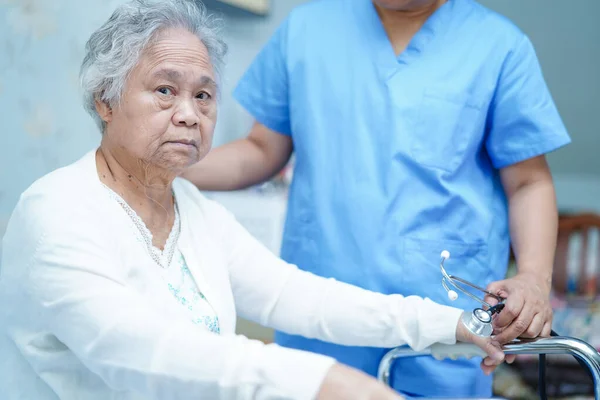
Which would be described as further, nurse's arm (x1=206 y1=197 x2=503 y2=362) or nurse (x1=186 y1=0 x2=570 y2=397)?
nurse (x1=186 y1=0 x2=570 y2=397)

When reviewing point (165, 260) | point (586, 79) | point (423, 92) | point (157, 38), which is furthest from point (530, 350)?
point (586, 79)

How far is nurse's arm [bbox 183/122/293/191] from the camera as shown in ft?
5.29

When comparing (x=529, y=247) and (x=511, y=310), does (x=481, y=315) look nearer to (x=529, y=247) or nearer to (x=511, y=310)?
(x=511, y=310)

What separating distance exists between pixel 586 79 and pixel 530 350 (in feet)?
9.60

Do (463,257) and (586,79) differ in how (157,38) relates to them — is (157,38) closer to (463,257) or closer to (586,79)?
(463,257)

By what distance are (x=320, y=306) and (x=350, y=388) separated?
524 millimetres

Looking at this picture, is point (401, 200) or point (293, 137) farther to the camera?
point (293, 137)

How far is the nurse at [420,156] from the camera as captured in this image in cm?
148

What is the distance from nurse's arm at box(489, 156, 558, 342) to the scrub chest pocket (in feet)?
0.48

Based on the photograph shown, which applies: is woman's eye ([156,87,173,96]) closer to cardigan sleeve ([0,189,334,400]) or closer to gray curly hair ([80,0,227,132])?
gray curly hair ([80,0,227,132])

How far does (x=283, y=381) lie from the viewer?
902 mm

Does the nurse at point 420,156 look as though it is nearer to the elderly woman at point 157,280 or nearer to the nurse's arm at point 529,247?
the nurse's arm at point 529,247

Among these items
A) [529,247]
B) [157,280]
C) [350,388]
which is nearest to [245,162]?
[157,280]

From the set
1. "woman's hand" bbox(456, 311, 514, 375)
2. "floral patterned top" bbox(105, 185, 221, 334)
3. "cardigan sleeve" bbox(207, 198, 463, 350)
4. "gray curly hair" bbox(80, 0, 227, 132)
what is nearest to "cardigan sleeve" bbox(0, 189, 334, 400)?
"floral patterned top" bbox(105, 185, 221, 334)
